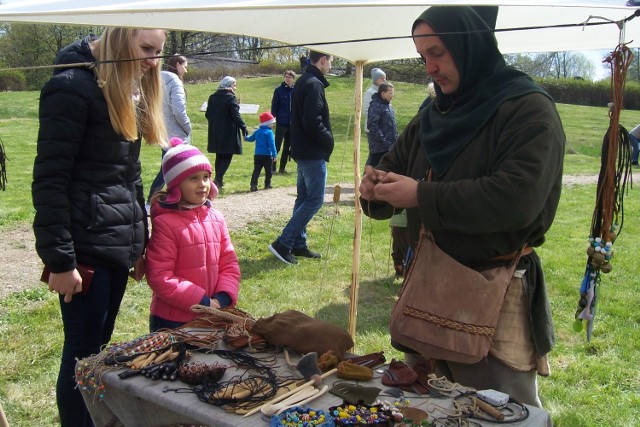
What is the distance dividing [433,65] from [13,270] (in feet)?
14.3

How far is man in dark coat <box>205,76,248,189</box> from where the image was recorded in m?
8.58

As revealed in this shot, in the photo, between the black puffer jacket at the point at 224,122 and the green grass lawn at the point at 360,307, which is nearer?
the green grass lawn at the point at 360,307

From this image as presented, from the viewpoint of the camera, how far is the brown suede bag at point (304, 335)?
211 cm

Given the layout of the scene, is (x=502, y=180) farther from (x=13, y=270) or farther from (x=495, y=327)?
(x=13, y=270)

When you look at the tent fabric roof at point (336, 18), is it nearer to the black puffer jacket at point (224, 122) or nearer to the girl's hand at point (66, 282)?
the girl's hand at point (66, 282)

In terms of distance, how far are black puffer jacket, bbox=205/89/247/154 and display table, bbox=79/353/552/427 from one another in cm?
676

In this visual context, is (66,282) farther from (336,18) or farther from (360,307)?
(360,307)

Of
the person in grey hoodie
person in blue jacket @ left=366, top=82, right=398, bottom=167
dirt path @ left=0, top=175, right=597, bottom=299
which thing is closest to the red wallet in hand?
dirt path @ left=0, top=175, right=597, bottom=299

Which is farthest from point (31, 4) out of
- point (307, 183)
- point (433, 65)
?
point (307, 183)

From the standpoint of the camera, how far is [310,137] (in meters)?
5.17

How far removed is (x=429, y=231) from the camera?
1.91 m

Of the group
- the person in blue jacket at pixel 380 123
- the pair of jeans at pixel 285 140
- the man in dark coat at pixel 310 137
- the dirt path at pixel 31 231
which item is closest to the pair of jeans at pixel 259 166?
the dirt path at pixel 31 231

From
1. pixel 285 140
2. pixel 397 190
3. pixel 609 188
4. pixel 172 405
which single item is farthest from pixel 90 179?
pixel 285 140

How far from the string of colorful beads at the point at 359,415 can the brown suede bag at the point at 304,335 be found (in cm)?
38
